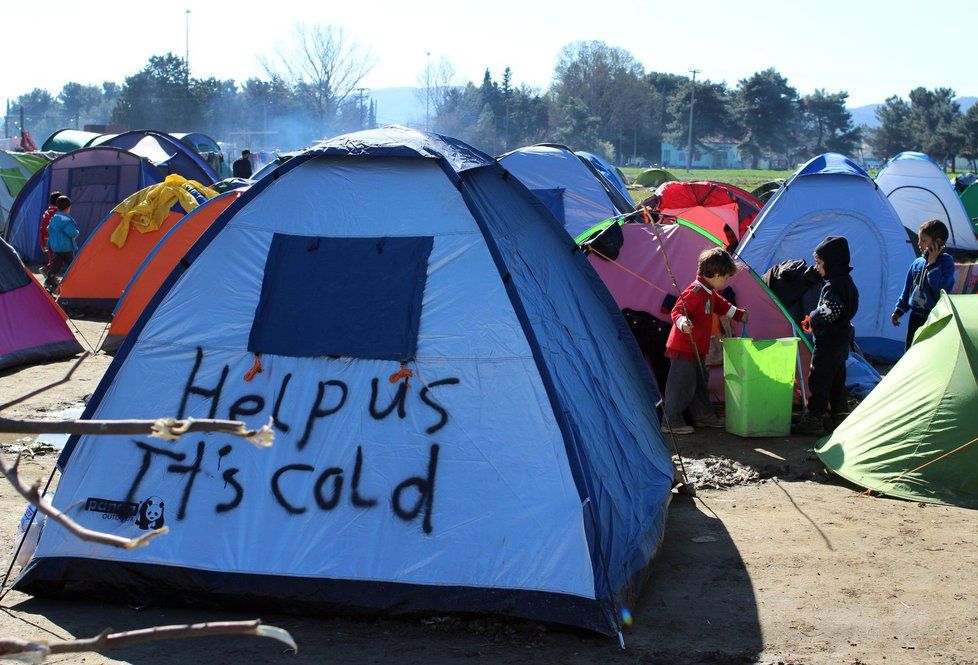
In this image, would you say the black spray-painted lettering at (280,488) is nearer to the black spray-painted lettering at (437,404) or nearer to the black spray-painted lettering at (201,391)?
the black spray-painted lettering at (201,391)

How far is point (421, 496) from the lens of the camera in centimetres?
464

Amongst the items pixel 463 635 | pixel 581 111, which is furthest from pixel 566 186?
pixel 581 111

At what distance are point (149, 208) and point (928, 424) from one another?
10320mm

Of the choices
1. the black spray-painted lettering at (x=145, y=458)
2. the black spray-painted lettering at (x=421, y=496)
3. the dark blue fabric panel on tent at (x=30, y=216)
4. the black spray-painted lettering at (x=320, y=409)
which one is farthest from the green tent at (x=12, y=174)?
the black spray-painted lettering at (x=421, y=496)

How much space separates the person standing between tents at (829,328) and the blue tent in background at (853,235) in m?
3.23

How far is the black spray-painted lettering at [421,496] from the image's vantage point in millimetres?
4609

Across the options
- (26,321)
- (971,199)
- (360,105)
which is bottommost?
(26,321)

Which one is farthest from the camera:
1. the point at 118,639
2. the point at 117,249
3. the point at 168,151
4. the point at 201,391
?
the point at 168,151

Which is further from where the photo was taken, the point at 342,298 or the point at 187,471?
the point at 342,298

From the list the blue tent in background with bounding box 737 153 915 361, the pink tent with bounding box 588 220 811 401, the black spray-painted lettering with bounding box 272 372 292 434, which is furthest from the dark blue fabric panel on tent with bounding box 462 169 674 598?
the blue tent in background with bounding box 737 153 915 361

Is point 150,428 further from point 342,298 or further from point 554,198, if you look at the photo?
point 554,198

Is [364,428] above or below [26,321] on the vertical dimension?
above

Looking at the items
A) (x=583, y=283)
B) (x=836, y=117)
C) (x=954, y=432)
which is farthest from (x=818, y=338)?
(x=836, y=117)

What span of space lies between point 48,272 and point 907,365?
521 inches
